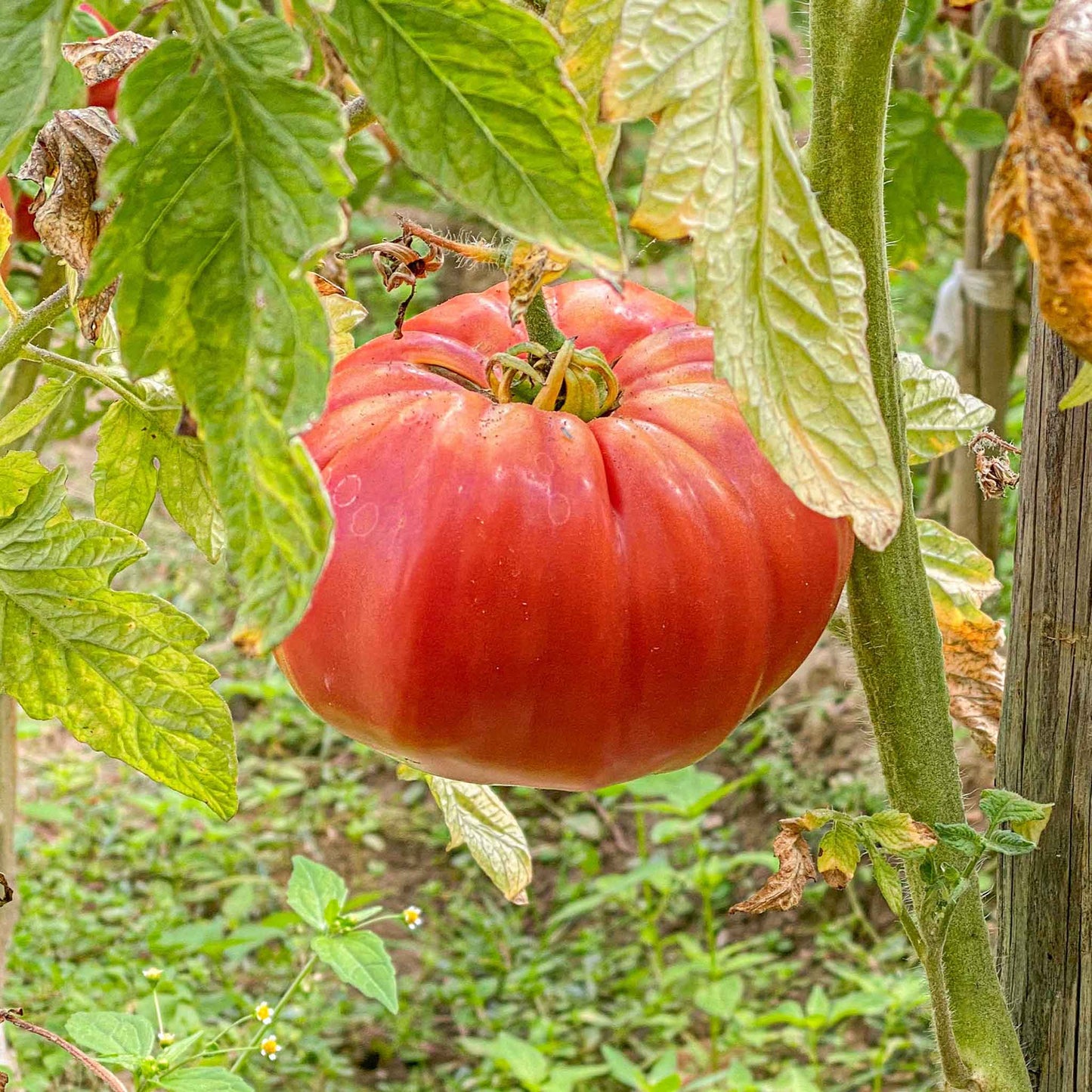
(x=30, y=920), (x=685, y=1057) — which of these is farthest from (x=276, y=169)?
(x=30, y=920)

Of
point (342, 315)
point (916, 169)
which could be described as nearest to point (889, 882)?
point (342, 315)

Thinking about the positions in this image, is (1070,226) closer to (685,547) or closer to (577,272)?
(685,547)

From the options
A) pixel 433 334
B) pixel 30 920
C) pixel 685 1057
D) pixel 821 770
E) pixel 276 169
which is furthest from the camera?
pixel 821 770

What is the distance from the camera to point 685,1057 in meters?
2.17

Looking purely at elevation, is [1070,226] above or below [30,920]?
above

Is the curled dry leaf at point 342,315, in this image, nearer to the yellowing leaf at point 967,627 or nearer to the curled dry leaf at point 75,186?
the curled dry leaf at point 75,186

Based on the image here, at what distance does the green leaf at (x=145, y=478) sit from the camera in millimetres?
859

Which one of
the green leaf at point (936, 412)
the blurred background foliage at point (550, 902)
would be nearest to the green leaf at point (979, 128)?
the blurred background foliage at point (550, 902)

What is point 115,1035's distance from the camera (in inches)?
44.6

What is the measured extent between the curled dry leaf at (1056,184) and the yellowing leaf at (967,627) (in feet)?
1.42

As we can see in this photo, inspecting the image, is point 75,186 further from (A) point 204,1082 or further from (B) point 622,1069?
(B) point 622,1069

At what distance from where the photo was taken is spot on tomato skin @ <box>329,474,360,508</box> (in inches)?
27.8

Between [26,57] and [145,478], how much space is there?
0.41m

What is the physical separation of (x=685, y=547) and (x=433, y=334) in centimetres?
23
